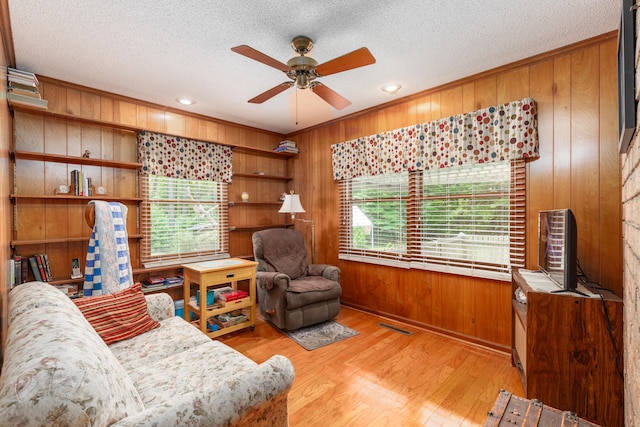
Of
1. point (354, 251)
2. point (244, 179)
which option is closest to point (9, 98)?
point (244, 179)

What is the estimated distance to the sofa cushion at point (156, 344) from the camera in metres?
1.75

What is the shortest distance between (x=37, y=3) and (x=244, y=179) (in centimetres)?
270

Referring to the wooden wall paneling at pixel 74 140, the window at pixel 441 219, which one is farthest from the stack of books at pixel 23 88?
the window at pixel 441 219

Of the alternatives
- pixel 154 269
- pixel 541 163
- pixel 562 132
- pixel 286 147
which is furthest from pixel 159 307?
pixel 562 132

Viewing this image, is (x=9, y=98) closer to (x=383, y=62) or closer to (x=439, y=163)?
(x=383, y=62)

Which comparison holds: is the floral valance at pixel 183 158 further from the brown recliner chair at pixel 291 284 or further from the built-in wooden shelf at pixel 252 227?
the brown recliner chair at pixel 291 284

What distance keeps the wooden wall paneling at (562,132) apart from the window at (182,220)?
3.63 meters

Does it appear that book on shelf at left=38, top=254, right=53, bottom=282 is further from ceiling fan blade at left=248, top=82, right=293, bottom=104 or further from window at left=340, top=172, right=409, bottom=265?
window at left=340, top=172, right=409, bottom=265

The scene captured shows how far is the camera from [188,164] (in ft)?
12.0

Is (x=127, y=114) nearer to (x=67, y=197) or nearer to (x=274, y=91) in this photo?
(x=67, y=197)

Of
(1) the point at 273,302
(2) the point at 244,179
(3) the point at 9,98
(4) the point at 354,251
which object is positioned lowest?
(1) the point at 273,302

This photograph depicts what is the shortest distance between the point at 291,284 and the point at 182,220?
1616mm

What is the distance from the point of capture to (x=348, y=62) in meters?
1.90

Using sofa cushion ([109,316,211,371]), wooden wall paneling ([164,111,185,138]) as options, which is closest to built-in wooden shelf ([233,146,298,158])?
wooden wall paneling ([164,111,185,138])
